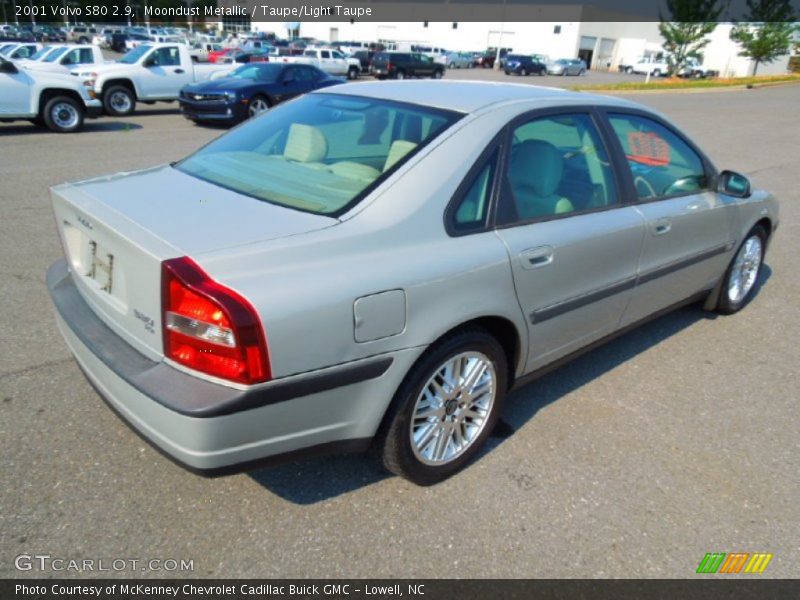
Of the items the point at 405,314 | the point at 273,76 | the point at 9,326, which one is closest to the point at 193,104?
the point at 273,76

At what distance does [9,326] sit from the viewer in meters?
3.86

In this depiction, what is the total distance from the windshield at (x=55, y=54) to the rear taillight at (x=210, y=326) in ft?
55.6

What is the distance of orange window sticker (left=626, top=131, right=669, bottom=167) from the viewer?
3.56 m

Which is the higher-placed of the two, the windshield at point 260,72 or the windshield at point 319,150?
the windshield at point 260,72

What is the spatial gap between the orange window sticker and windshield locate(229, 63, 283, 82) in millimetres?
11832

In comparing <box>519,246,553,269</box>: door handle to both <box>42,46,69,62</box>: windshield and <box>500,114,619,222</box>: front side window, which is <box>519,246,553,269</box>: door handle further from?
<box>42,46,69,62</box>: windshield

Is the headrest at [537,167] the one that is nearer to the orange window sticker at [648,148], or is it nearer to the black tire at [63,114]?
the orange window sticker at [648,148]

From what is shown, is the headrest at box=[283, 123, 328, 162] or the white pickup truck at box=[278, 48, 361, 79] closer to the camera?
the headrest at box=[283, 123, 328, 162]

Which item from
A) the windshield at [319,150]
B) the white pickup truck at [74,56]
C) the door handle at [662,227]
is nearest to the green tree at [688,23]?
the white pickup truck at [74,56]

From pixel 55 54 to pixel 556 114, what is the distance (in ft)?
56.3

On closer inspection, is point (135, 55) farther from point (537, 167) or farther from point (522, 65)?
point (522, 65)

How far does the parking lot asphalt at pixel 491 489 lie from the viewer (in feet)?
7.66

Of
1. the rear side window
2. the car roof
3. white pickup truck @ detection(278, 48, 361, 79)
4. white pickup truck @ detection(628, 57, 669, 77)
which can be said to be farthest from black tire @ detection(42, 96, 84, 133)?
Answer: white pickup truck @ detection(628, 57, 669, 77)
